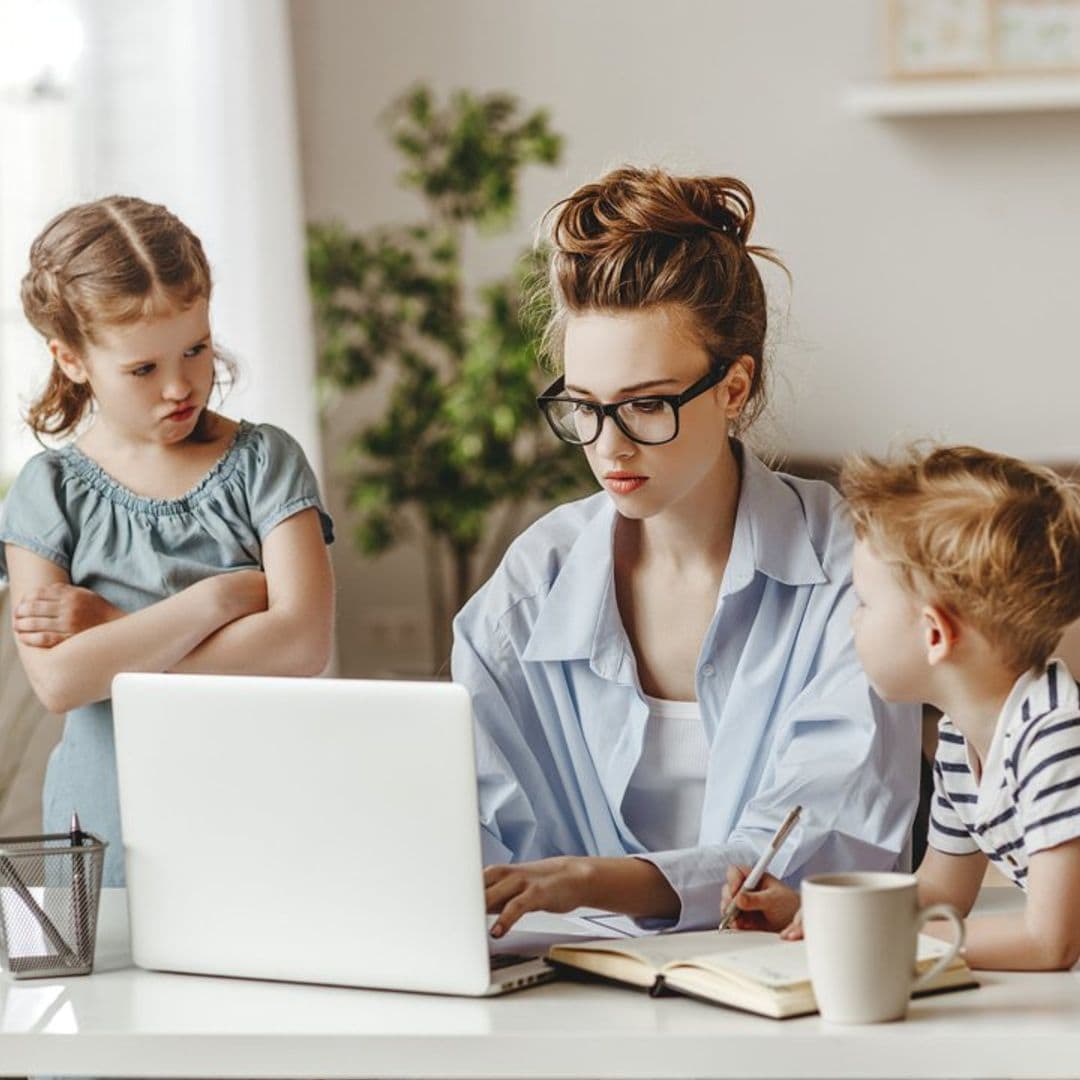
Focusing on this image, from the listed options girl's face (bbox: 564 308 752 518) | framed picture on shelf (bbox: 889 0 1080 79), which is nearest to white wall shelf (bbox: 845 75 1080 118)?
framed picture on shelf (bbox: 889 0 1080 79)

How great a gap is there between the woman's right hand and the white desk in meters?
0.52

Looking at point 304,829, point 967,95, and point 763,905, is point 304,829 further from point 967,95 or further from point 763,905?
point 967,95

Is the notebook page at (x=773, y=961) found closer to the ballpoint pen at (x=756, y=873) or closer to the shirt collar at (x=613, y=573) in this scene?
the ballpoint pen at (x=756, y=873)

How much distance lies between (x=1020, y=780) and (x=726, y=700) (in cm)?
35

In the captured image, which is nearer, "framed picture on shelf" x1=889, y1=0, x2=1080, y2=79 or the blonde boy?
the blonde boy

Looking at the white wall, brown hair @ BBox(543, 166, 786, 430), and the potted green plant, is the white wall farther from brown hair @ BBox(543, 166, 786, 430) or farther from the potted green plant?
brown hair @ BBox(543, 166, 786, 430)

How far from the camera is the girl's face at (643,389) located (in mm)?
1437

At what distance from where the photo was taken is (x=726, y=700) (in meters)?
1.50


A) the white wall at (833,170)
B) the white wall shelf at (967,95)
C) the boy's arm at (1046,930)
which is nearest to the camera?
the boy's arm at (1046,930)

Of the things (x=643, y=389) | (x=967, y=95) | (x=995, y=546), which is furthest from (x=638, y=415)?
(x=967, y=95)

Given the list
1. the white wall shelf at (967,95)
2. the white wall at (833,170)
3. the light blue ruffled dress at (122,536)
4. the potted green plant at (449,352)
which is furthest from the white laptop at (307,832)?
the white wall shelf at (967,95)

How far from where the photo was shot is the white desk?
1013mm

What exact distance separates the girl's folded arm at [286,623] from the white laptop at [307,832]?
Result: 415mm

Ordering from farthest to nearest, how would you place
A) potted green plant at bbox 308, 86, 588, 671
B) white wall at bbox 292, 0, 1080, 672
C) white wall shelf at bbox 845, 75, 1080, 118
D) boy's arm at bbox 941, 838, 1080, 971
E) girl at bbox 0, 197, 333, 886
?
white wall at bbox 292, 0, 1080, 672
white wall shelf at bbox 845, 75, 1080, 118
potted green plant at bbox 308, 86, 588, 671
girl at bbox 0, 197, 333, 886
boy's arm at bbox 941, 838, 1080, 971
